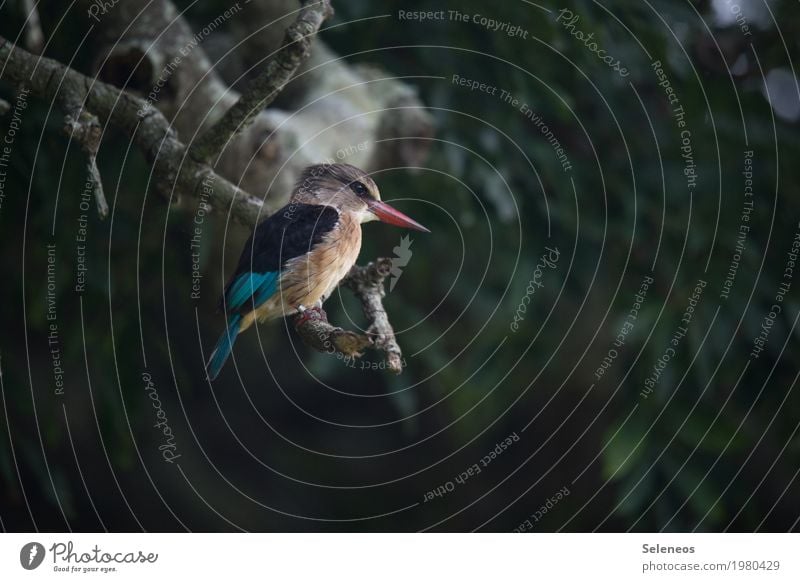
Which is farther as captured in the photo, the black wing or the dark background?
the dark background

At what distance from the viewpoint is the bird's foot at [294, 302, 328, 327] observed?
2.07ft

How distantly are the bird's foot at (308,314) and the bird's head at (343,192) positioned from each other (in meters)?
0.07

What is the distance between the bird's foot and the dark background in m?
0.25

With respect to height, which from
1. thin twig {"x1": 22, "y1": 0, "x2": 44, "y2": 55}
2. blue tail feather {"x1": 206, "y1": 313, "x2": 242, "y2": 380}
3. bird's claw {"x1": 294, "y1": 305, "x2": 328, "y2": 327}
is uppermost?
thin twig {"x1": 22, "y1": 0, "x2": 44, "y2": 55}

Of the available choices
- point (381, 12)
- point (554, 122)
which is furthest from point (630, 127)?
point (381, 12)

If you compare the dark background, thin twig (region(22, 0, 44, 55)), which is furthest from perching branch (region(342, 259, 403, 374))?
thin twig (region(22, 0, 44, 55))

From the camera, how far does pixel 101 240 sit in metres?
1.06

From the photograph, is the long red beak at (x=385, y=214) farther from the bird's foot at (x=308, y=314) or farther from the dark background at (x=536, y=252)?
the dark background at (x=536, y=252)

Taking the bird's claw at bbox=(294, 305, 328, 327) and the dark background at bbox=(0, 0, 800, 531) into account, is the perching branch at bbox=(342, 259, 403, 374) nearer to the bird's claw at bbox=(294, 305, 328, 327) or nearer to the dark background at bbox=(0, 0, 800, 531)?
the bird's claw at bbox=(294, 305, 328, 327)

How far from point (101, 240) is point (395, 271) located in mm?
543

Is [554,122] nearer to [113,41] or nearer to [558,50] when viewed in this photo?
[558,50]

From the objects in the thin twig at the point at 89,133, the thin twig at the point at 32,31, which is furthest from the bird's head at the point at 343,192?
the thin twig at the point at 32,31

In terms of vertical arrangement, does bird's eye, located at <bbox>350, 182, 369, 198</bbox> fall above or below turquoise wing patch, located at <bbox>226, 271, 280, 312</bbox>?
above

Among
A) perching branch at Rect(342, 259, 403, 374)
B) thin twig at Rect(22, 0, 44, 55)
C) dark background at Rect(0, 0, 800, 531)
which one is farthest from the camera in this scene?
dark background at Rect(0, 0, 800, 531)
